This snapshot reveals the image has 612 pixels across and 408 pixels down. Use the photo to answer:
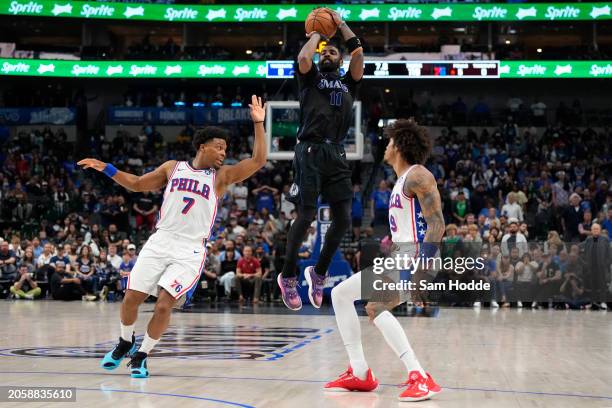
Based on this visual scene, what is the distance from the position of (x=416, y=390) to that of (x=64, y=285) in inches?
644

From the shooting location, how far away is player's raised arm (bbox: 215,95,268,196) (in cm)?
803

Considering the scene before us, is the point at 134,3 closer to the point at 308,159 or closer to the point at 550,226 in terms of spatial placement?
the point at 550,226

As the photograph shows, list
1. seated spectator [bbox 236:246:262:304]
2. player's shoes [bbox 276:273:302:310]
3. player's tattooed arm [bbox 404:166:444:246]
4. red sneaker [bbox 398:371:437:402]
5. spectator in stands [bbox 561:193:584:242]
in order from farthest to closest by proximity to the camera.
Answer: spectator in stands [bbox 561:193:584:242]
seated spectator [bbox 236:246:262:304]
player's shoes [bbox 276:273:302:310]
player's tattooed arm [bbox 404:166:444:246]
red sneaker [bbox 398:371:437:402]

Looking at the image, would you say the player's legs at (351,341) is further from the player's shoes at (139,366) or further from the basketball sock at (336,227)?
the player's shoes at (139,366)

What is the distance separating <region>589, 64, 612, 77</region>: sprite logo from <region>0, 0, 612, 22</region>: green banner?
201 centimetres

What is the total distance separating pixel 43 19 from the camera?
1483 inches

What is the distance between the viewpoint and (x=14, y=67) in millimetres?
34344

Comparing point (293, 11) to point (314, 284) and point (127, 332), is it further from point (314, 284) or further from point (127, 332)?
point (314, 284)

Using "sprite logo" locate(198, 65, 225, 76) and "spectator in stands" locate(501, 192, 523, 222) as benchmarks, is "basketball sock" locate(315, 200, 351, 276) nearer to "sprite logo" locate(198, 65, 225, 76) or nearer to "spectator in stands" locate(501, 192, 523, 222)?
"spectator in stands" locate(501, 192, 523, 222)

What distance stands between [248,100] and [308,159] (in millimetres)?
30260

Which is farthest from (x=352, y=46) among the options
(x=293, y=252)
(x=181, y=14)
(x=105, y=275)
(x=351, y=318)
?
(x=181, y=14)

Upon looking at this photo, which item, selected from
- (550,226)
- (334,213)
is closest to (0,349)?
(334,213)

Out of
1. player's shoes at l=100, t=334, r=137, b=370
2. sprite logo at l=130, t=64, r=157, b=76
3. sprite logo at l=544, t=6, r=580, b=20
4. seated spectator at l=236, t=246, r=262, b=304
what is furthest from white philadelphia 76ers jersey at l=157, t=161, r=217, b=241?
sprite logo at l=544, t=6, r=580, b=20

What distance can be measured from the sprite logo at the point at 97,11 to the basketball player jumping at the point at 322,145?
2983 cm
